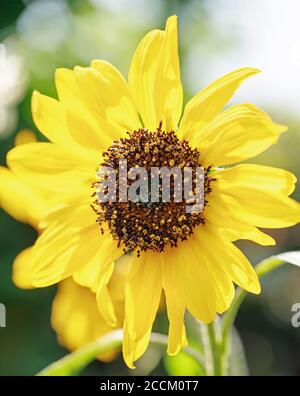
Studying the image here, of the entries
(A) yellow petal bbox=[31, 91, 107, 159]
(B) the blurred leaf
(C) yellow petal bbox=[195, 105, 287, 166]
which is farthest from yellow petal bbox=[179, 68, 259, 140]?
(B) the blurred leaf

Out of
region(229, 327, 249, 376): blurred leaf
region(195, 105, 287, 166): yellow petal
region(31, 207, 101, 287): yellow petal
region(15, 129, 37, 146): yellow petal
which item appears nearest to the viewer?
region(195, 105, 287, 166): yellow petal

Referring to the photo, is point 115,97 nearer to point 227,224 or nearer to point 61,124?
point 61,124

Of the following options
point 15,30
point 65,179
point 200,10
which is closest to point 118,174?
point 65,179

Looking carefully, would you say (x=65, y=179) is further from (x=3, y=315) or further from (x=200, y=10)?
(x=200, y=10)

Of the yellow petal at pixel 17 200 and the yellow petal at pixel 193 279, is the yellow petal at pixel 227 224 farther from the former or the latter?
the yellow petal at pixel 17 200

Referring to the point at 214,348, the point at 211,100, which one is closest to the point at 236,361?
the point at 214,348

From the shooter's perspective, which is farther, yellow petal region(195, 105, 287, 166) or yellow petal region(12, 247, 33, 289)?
yellow petal region(12, 247, 33, 289)
